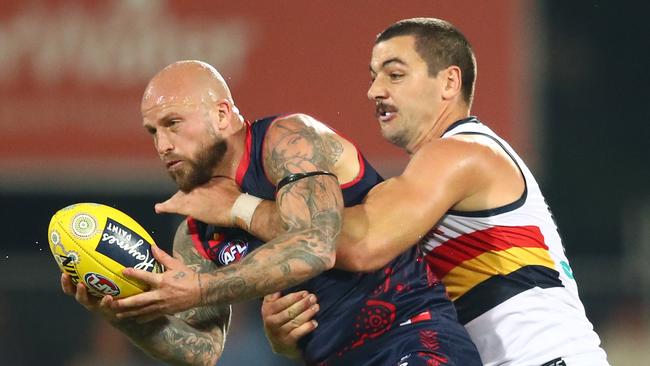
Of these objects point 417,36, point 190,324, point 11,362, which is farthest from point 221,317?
point 11,362

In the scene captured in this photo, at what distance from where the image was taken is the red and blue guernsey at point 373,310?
15.0 ft

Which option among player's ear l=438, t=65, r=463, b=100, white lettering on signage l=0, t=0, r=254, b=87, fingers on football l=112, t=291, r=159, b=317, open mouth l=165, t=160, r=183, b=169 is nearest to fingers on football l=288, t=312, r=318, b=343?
fingers on football l=112, t=291, r=159, b=317

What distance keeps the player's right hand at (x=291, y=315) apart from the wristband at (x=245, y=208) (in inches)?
14.8

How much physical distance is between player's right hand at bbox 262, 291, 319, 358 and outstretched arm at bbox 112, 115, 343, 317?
40 cm

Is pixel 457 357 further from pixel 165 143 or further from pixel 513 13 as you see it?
pixel 513 13

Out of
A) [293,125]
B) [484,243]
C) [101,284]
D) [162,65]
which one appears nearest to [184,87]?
[293,125]

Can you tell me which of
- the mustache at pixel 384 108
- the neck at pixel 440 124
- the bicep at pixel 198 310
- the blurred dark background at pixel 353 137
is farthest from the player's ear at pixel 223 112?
the blurred dark background at pixel 353 137

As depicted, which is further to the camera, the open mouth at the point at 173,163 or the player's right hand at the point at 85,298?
the open mouth at the point at 173,163

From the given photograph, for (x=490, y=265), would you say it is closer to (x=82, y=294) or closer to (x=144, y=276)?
(x=144, y=276)

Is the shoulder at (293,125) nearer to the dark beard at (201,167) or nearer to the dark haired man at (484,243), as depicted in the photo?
the dark beard at (201,167)

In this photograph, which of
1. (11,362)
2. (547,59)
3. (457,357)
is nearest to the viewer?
(457,357)

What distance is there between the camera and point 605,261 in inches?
452

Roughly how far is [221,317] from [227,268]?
1.04m

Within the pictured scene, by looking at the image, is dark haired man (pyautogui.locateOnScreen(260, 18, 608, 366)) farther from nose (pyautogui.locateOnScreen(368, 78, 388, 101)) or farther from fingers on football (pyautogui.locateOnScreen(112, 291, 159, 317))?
fingers on football (pyautogui.locateOnScreen(112, 291, 159, 317))
